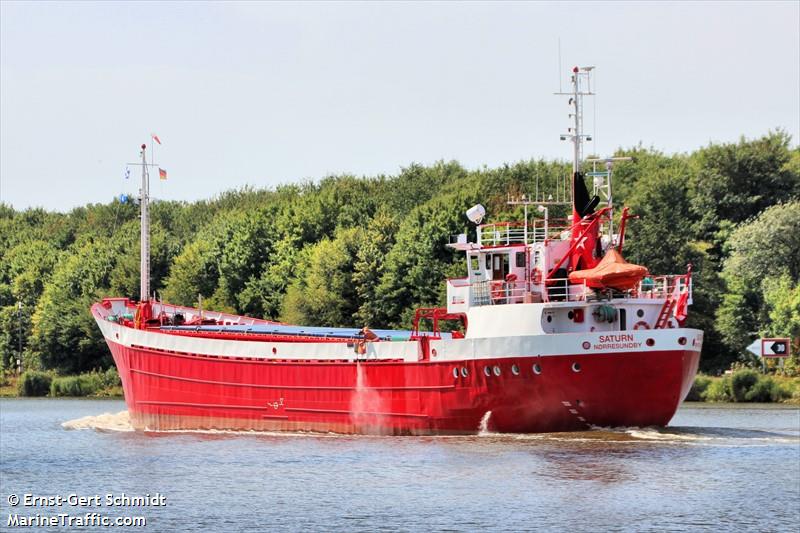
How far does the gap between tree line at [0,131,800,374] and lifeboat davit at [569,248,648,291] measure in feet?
120

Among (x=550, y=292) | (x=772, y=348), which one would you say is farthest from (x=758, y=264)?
(x=772, y=348)

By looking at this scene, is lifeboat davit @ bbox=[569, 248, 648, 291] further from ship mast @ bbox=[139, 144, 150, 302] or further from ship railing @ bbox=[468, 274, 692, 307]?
ship mast @ bbox=[139, 144, 150, 302]

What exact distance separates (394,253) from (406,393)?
139 ft

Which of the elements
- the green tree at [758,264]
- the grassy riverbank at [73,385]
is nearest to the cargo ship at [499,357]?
the green tree at [758,264]

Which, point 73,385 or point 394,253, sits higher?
point 394,253

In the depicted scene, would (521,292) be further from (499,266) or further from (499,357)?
(499,357)

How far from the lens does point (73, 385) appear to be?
344 feet

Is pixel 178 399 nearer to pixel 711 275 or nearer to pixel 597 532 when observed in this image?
pixel 597 532

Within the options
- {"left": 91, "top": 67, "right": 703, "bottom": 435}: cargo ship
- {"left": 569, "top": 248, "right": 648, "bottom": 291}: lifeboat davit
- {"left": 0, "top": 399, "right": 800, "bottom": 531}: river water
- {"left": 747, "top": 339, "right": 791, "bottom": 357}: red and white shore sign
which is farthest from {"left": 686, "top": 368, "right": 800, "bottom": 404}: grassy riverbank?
{"left": 747, "top": 339, "right": 791, "bottom": 357}: red and white shore sign

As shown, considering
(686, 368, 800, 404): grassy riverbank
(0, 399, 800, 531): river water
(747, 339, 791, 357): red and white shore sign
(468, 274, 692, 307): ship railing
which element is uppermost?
(468, 274, 692, 307): ship railing

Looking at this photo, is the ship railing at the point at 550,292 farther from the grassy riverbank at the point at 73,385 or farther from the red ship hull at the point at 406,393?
the grassy riverbank at the point at 73,385

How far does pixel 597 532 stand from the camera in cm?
3612

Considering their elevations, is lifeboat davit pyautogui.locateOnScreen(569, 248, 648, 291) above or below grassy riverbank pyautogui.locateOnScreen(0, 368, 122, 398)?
above

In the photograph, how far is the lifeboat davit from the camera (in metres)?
51.6
